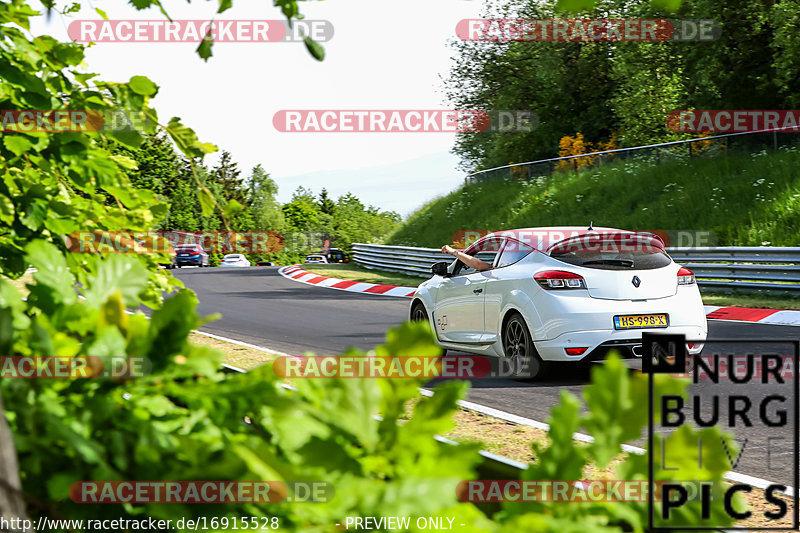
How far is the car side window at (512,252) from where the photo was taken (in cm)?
925

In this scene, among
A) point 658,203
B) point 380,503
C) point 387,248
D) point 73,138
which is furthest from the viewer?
point 387,248

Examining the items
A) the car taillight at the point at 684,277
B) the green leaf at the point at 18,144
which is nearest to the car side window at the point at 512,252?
the car taillight at the point at 684,277

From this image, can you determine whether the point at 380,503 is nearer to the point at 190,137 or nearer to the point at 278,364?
the point at 278,364

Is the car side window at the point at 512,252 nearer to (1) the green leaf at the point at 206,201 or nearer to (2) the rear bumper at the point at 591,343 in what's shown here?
(2) the rear bumper at the point at 591,343

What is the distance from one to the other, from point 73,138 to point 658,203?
26.2m

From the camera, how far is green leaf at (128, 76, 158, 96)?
2764 millimetres

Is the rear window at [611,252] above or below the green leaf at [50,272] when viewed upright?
below

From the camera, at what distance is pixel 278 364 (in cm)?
152

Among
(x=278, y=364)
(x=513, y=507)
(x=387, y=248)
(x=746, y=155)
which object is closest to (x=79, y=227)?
(x=278, y=364)

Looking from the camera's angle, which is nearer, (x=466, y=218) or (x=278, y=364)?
(x=278, y=364)

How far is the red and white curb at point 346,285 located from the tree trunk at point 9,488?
794 inches

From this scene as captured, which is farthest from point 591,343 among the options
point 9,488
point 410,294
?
point 410,294
